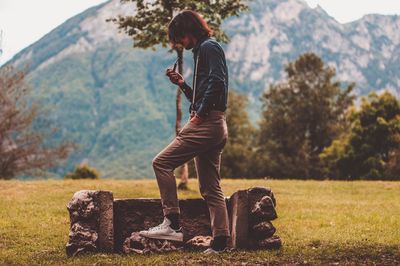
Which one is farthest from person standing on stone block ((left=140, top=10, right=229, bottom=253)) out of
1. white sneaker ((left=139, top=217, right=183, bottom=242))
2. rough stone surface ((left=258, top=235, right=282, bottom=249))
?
rough stone surface ((left=258, top=235, right=282, bottom=249))

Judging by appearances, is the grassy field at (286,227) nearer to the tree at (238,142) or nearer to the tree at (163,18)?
the tree at (163,18)

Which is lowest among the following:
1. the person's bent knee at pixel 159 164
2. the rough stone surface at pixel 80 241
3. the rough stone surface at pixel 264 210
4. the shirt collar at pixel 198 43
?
the rough stone surface at pixel 80 241

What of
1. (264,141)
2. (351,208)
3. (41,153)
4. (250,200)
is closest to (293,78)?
(264,141)

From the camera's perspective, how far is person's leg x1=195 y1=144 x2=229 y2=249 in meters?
8.29

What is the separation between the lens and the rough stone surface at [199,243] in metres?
8.88

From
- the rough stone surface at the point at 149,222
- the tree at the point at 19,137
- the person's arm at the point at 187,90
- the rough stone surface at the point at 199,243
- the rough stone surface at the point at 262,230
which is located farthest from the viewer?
the tree at the point at 19,137

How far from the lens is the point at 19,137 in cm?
4656

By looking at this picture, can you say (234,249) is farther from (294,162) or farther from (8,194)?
(294,162)

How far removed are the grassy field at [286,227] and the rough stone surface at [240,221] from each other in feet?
1.42

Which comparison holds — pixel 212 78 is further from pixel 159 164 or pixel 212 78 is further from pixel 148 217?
pixel 148 217

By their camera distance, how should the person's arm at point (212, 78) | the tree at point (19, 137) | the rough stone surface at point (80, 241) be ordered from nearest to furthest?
the person's arm at point (212, 78) → the rough stone surface at point (80, 241) → the tree at point (19, 137)

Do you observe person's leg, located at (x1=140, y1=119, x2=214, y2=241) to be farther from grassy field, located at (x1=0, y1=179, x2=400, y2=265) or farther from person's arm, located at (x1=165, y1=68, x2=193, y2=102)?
grassy field, located at (x1=0, y1=179, x2=400, y2=265)

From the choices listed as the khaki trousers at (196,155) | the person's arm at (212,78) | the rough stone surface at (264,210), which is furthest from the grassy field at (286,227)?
the person's arm at (212,78)

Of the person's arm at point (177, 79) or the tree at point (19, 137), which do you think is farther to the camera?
the tree at point (19, 137)
